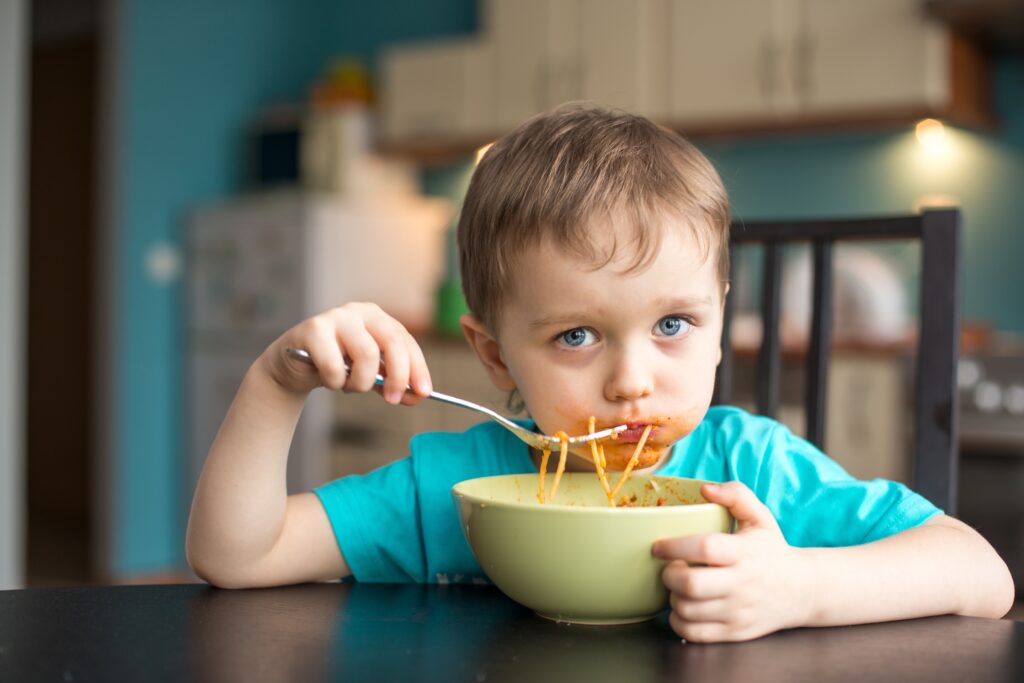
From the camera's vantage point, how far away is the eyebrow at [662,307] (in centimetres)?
88

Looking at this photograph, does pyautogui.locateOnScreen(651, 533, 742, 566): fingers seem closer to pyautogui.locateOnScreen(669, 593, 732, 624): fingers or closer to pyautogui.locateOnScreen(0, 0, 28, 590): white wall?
pyautogui.locateOnScreen(669, 593, 732, 624): fingers

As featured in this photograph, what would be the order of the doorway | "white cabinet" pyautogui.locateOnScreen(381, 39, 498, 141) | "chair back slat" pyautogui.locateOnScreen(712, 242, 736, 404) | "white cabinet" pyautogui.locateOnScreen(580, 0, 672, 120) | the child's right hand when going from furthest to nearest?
the doorway
"white cabinet" pyautogui.locateOnScreen(381, 39, 498, 141)
"white cabinet" pyautogui.locateOnScreen(580, 0, 672, 120)
"chair back slat" pyautogui.locateOnScreen(712, 242, 736, 404)
the child's right hand

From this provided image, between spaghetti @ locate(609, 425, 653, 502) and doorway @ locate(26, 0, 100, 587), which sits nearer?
spaghetti @ locate(609, 425, 653, 502)

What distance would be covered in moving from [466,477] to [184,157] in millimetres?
3746

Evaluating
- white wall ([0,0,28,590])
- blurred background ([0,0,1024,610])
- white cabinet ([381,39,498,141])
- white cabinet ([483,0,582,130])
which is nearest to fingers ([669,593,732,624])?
blurred background ([0,0,1024,610])

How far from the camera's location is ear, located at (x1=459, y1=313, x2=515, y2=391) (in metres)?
1.04

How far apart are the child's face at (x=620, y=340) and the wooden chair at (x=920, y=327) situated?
22cm

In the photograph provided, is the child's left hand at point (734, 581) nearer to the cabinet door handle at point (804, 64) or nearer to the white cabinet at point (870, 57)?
the white cabinet at point (870, 57)

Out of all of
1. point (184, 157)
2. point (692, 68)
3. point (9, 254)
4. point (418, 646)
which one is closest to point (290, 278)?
point (184, 157)

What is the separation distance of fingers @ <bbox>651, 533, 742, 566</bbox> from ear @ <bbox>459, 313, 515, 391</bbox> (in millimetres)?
364

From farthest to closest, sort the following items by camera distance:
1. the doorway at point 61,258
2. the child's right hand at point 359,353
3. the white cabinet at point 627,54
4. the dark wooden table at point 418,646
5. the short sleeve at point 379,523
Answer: the doorway at point 61,258 → the white cabinet at point 627,54 → the short sleeve at point 379,523 → the child's right hand at point 359,353 → the dark wooden table at point 418,646

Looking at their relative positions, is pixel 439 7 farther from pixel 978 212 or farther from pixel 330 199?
pixel 978 212

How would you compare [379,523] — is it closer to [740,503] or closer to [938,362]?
[740,503]

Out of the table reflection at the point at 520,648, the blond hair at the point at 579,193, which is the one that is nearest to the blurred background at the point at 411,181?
the blond hair at the point at 579,193
